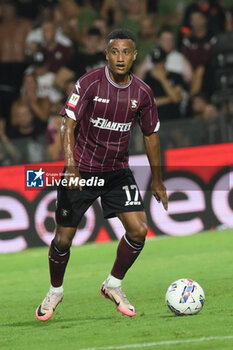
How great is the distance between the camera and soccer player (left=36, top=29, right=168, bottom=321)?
730 centimetres

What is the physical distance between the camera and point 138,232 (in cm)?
762

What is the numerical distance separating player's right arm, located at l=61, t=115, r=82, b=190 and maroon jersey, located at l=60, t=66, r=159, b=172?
0.07 metres

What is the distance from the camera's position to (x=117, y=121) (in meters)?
7.47

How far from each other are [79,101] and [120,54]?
0.51 metres

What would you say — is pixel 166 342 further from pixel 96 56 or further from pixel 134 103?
pixel 96 56

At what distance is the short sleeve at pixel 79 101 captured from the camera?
23.9ft

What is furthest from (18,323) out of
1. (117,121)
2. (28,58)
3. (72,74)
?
(28,58)

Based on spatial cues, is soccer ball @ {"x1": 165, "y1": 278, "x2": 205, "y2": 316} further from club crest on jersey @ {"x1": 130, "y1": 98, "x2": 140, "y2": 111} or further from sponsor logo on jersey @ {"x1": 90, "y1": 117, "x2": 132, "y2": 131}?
club crest on jersey @ {"x1": 130, "y1": 98, "x2": 140, "y2": 111}

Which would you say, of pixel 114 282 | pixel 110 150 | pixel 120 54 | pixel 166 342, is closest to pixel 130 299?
pixel 114 282

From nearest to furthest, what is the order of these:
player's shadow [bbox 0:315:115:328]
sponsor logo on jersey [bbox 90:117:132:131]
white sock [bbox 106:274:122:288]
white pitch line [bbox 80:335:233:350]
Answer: white pitch line [bbox 80:335:233:350]
sponsor logo on jersey [bbox 90:117:132:131]
player's shadow [bbox 0:315:115:328]
white sock [bbox 106:274:122:288]

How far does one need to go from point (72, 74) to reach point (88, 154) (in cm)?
751

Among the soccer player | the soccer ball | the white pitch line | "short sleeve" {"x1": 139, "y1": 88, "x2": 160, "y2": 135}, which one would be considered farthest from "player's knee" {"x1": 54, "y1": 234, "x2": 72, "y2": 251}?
the white pitch line

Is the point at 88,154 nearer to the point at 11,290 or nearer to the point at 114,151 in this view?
the point at 114,151

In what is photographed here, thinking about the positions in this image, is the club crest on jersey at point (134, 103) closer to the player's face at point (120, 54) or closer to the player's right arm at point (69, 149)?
the player's face at point (120, 54)
